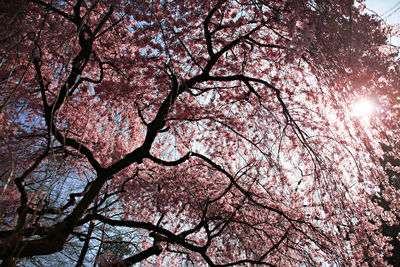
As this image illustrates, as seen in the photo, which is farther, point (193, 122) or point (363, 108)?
point (193, 122)

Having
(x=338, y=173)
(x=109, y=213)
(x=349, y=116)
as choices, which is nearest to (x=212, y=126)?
(x=338, y=173)

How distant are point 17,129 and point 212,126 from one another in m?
4.42

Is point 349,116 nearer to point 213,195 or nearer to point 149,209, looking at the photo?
point 213,195

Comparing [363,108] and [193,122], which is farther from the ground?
[193,122]

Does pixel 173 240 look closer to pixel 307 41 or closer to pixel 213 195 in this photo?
pixel 213 195

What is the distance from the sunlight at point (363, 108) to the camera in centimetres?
229

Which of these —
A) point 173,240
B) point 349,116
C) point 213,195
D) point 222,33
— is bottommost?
point 173,240

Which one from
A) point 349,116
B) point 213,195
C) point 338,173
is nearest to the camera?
point 349,116

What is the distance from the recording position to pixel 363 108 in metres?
2.33

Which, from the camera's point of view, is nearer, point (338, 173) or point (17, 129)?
point (338, 173)

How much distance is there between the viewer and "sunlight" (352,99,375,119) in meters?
2.29

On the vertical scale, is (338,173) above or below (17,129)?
below

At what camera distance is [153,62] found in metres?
4.46

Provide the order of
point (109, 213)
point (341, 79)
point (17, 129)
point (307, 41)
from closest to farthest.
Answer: point (307, 41) → point (341, 79) → point (17, 129) → point (109, 213)
